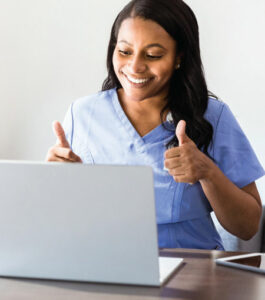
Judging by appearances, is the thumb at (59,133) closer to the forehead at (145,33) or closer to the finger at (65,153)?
the finger at (65,153)

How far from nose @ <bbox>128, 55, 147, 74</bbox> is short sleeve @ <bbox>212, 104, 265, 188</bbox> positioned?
25cm

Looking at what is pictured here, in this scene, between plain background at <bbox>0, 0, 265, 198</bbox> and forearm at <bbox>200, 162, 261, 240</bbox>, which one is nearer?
forearm at <bbox>200, 162, 261, 240</bbox>

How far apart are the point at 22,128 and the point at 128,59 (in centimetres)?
126

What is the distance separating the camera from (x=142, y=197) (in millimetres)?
789

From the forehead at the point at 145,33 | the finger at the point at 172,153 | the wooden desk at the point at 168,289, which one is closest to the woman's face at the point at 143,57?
the forehead at the point at 145,33

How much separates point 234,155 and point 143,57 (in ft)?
1.11

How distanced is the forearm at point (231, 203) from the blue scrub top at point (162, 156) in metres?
0.06

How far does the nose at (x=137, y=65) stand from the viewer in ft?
4.36

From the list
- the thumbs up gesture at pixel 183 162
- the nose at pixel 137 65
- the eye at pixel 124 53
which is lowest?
the thumbs up gesture at pixel 183 162

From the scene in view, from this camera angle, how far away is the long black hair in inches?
52.2

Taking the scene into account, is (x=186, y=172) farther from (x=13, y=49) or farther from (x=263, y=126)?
(x=13, y=49)

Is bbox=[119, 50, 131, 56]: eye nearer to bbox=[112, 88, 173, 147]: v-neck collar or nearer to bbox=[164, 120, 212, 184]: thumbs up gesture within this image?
bbox=[112, 88, 173, 147]: v-neck collar

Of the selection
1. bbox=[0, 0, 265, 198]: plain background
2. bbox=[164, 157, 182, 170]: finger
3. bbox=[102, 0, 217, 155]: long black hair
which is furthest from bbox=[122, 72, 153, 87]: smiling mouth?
bbox=[0, 0, 265, 198]: plain background

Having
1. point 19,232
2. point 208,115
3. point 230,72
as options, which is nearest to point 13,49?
point 230,72
